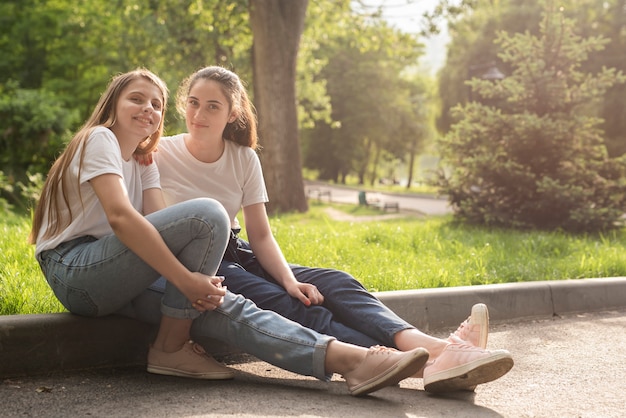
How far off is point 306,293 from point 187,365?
68cm

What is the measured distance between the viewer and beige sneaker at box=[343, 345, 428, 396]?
9.86 feet

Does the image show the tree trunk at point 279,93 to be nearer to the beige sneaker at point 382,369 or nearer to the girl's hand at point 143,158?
the girl's hand at point 143,158

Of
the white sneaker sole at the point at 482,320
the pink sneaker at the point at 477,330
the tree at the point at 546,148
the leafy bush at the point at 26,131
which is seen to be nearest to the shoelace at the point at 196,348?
the pink sneaker at the point at 477,330

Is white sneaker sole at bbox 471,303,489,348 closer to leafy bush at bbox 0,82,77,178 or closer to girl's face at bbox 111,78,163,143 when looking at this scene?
girl's face at bbox 111,78,163,143

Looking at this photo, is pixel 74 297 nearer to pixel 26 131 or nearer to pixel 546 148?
pixel 546 148

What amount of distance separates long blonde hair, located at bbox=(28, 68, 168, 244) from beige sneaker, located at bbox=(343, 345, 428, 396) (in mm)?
1457

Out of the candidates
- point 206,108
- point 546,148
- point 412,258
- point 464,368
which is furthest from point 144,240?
point 546,148

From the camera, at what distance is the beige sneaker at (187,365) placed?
335 cm

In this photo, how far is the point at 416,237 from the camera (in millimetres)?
7461

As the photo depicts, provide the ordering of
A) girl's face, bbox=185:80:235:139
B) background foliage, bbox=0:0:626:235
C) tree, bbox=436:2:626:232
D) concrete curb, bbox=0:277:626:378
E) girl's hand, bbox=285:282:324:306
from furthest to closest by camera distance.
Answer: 1. background foliage, bbox=0:0:626:235
2. tree, bbox=436:2:626:232
3. girl's face, bbox=185:80:235:139
4. girl's hand, bbox=285:282:324:306
5. concrete curb, bbox=0:277:626:378

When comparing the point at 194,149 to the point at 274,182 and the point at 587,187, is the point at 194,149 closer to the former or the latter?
the point at 587,187

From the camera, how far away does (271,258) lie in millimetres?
3865

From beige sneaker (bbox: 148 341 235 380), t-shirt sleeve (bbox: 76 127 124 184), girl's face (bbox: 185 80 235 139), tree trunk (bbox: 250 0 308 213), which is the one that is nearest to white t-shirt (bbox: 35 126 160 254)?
t-shirt sleeve (bbox: 76 127 124 184)

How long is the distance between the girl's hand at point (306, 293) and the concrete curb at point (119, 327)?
507mm
